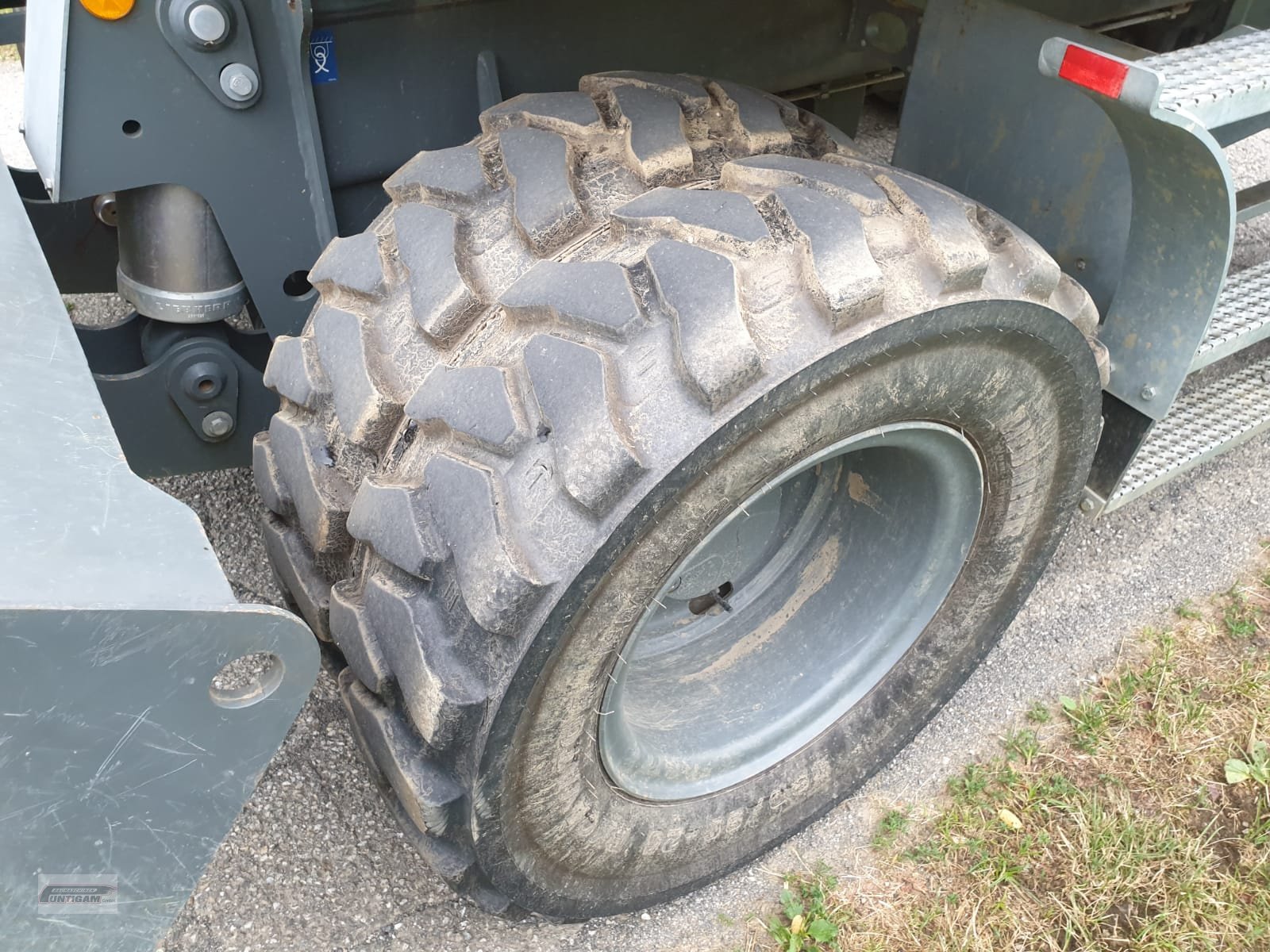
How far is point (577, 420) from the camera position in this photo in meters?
1.16

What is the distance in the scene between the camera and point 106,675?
822mm

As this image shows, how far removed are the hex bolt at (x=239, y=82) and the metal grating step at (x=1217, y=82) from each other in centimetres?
118

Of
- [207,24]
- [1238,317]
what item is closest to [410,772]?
[207,24]

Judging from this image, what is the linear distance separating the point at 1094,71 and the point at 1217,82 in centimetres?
20

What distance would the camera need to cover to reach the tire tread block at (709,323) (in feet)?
3.80

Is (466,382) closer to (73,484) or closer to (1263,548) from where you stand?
(73,484)

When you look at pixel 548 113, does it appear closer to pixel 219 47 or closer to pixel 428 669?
pixel 219 47

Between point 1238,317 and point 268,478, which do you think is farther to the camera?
point 1238,317

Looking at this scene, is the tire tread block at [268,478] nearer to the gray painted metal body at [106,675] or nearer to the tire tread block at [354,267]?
the tire tread block at [354,267]

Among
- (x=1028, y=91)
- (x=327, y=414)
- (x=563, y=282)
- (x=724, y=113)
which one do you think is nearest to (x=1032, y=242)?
(x=1028, y=91)

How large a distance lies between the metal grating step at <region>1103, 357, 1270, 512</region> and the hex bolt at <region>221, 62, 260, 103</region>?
5.28ft

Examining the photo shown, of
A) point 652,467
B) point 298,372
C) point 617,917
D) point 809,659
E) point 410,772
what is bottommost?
point 617,917

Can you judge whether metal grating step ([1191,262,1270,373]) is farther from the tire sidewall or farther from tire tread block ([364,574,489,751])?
tire tread block ([364,574,489,751])

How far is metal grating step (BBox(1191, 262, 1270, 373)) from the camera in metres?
1.79
